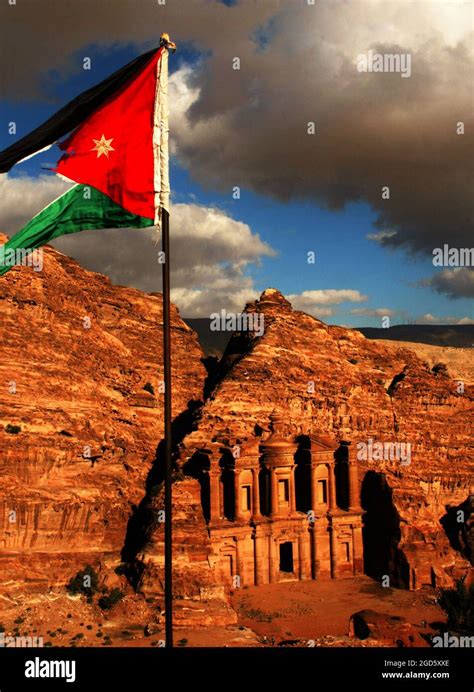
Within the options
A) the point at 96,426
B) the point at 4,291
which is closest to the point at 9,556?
the point at 96,426

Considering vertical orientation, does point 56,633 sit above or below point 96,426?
below

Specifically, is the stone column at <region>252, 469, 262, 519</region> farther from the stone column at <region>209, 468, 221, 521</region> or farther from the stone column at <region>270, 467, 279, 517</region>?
the stone column at <region>209, 468, 221, 521</region>

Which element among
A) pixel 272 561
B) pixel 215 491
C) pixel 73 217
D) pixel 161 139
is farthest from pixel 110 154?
pixel 272 561

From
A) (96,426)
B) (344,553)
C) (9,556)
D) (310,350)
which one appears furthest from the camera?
(310,350)

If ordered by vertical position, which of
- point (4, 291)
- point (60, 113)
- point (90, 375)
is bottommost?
point (90, 375)

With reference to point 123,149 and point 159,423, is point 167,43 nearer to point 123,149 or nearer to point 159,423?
point 123,149

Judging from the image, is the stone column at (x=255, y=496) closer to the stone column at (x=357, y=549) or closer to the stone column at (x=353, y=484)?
the stone column at (x=353, y=484)

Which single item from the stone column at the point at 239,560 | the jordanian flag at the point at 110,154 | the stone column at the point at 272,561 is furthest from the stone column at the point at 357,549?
the jordanian flag at the point at 110,154

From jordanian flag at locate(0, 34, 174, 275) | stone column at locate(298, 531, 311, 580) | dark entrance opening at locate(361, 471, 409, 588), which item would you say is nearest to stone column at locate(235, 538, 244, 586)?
stone column at locate(298, 531, 311, 580)
